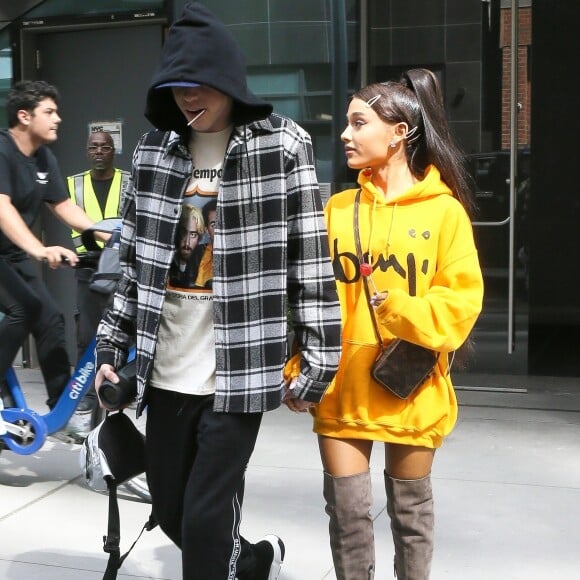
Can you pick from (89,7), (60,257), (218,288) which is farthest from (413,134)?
(89,7)

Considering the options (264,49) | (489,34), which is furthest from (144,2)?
(489,34)

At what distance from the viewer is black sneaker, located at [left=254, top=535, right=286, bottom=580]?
3.28m

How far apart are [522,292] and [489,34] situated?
168cm

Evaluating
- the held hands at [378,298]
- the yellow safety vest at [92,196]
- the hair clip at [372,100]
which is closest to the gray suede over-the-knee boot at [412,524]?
the held hands at [378,298]

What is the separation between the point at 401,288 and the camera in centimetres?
310

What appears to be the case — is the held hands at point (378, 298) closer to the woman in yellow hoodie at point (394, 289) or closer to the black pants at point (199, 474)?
the woman in yellow hoodie at point (394, 289)

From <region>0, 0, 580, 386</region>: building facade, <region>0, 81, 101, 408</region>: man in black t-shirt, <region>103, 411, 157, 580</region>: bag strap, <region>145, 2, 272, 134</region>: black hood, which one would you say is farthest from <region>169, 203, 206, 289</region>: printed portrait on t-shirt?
<region>0, 0, 580, 386</region>: building facade

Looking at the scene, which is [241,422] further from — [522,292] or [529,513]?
[522,292]

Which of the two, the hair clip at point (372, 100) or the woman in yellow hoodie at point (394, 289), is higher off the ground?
the hair clip at point (372, 100)

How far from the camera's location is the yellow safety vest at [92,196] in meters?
6.76

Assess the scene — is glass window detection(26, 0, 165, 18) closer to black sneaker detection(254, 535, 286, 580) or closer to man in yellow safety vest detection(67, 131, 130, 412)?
man in yellow safety vest detection(67, 131, 130, 412)

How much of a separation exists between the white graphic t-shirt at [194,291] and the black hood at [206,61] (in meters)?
0.14

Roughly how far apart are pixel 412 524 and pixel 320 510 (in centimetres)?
159

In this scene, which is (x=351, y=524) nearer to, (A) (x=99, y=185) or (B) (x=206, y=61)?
(B) (x=206, y=61)
